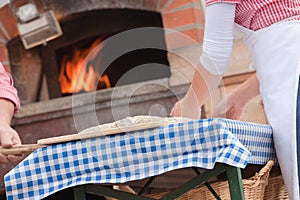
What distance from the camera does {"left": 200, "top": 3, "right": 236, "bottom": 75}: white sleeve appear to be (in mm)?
1640

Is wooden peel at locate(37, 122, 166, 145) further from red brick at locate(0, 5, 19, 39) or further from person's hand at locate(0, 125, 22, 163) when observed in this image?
red brick at locate(0, 5, 19, 39)

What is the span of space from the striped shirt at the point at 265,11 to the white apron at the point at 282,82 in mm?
18

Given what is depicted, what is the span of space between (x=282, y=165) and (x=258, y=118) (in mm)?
1413

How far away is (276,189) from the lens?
5.92ft

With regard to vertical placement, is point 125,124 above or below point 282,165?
above

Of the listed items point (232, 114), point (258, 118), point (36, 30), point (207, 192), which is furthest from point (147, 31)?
point (36, 30)

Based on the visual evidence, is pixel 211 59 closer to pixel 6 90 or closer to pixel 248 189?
pixel 248 189

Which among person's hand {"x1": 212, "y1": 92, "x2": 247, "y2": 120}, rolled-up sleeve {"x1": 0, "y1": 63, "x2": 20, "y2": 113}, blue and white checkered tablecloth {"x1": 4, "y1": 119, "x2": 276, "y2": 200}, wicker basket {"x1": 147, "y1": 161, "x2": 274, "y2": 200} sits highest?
rolled-up sleeve {"x1": 0, "y1": 63, "x2": 20, "y2": 113}

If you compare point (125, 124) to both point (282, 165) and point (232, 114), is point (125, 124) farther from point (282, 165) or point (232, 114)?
point (232, 114)

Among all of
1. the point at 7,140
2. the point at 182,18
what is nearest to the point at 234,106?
the point at 7,140

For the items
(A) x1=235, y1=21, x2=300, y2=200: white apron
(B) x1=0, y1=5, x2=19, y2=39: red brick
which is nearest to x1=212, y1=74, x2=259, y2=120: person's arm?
(A) x1=235, y1=21, x2=300, y2=200: white apron

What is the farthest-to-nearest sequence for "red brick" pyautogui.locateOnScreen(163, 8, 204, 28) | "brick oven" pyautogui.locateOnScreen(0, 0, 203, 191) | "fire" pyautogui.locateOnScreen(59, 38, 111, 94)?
1. "fire" pyautogui.locateOnScreen(59, 38, 111, 94)
2. "red brick" pyautogui.locateOnScreen(163, 8, 204, 28)
3. "brick oven" pyautogui.locateOnScreen(0, 0, 203, 191)

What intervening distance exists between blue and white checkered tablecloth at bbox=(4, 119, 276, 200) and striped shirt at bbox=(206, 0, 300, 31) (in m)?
0.33

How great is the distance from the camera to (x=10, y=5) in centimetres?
338
